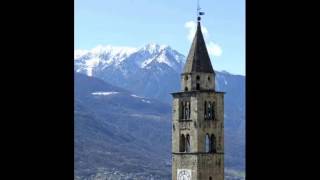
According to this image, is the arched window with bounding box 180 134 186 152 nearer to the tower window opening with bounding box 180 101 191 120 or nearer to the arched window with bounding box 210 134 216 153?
the tower window opening with bounding box 180 101 191 120

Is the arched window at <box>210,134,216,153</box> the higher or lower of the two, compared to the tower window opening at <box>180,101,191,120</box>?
lower

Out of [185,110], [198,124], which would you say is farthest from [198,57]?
[198,124]

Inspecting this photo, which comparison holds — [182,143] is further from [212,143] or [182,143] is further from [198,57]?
[198,57]

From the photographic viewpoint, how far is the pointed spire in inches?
2501

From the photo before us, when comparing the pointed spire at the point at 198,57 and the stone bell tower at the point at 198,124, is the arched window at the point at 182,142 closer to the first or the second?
the stone bell tower at the point at 198,124

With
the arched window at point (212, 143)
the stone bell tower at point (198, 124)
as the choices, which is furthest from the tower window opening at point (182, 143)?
the arched window at point (212, 143)

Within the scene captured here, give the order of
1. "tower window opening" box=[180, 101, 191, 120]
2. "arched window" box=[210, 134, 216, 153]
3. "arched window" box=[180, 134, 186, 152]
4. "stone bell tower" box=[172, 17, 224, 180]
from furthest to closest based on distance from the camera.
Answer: "tower window opening" box=[180, 101, 191, 120] < "arched window" box=[180, 134, 186, 152] < "arched window" box=[210, 134, 216, 153] < "stone bell tower" box=[172, 17, 224, 180]

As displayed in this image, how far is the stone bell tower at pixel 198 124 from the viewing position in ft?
211

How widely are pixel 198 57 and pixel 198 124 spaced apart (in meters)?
5.37

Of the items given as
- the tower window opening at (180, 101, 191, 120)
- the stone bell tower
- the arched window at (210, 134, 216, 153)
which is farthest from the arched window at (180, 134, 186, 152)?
the arched window at (210, 134, 216, 153)

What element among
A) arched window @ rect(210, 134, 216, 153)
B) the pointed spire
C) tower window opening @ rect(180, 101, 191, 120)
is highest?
the pointed spire
